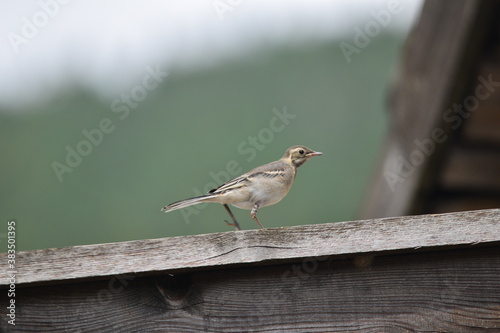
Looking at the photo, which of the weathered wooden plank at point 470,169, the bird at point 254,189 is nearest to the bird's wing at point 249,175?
the bird at point 254,189

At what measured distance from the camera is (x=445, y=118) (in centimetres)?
413

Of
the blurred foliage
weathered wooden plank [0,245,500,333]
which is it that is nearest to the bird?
weathered wooden plank [0,245,500,333]

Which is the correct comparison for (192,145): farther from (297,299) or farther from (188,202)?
(297,299)

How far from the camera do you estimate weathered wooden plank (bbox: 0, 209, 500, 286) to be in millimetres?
2188

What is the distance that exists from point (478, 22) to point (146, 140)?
6308 mm

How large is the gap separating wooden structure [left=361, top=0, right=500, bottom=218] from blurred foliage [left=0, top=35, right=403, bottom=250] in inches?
91.1

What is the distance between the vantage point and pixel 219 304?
7.46 feet

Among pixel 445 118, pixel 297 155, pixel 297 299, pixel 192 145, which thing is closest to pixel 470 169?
pixel 445 118

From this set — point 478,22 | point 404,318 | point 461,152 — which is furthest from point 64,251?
point 461,152

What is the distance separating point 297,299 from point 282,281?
0.08 m

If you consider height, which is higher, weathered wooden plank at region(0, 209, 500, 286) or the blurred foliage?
the blurred foliage

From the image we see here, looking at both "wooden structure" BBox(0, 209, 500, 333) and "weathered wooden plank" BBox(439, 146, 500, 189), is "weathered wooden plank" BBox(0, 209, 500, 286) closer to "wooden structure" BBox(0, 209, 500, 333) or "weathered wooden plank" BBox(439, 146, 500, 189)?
"wooden structure" BBox(0, 209, 500, 333)

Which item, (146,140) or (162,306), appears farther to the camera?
(146,140)

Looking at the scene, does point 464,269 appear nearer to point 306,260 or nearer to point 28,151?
point 306,260
